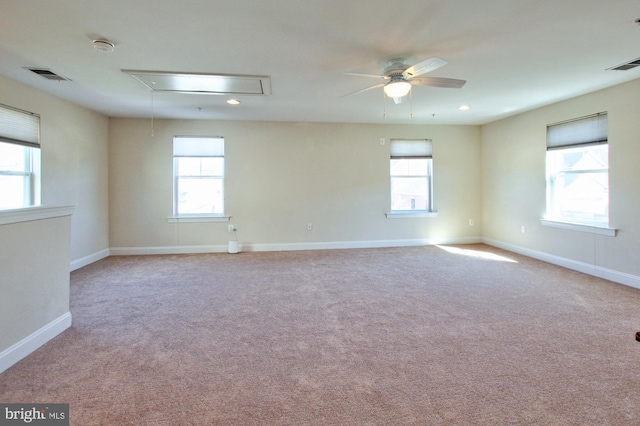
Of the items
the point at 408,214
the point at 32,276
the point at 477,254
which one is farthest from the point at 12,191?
the point at 477,254

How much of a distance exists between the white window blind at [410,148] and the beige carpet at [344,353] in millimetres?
2927

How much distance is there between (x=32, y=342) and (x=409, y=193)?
5821 millimetres

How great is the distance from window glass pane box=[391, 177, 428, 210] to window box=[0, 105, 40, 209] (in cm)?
564

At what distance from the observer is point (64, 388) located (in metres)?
1.83

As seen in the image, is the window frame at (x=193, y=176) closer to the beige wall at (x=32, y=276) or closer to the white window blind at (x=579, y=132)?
the beige wall at (x=32, y=276)

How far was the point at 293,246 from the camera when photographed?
5891 mm

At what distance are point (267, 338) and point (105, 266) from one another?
373 centimetres

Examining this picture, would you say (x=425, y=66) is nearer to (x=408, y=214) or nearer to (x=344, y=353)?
(x=344, y=353)

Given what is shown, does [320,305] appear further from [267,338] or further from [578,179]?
[578,179]

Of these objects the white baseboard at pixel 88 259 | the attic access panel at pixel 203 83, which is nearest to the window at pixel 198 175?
the white baseboard at pixel 88 259

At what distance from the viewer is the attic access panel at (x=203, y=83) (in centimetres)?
334

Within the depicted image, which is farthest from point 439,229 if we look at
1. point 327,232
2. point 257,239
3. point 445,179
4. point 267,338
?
point 267,338

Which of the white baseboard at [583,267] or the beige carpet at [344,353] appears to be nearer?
the beige carpet at [344,353]

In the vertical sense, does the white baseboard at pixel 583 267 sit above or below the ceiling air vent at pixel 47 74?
below
